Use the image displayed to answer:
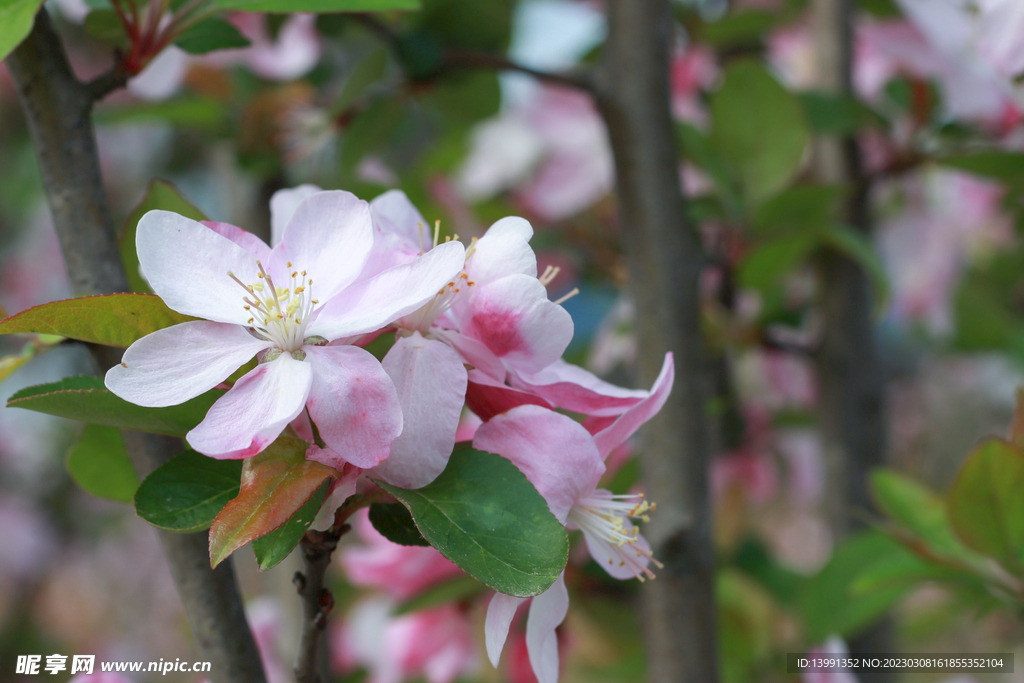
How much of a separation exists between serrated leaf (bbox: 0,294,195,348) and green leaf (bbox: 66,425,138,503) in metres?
0.10

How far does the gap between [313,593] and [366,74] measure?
1.89 feet

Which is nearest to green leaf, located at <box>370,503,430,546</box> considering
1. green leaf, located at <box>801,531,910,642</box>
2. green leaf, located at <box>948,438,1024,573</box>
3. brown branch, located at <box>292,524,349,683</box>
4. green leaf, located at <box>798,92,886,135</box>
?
brown branch, located at <box>292,524,349,683</box>

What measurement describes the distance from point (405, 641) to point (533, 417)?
52 centimetres

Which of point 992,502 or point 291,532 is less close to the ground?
point 291,532

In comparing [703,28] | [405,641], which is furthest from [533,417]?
[703,28]

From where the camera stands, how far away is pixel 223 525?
1.06 ft

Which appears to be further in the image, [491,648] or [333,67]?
[333,67]

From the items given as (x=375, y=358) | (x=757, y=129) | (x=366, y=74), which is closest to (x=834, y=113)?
(x=757, y=129)

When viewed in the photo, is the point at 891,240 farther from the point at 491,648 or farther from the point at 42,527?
the point at 42,527

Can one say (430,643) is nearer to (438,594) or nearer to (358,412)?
(438,594)

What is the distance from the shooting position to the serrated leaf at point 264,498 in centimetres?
32

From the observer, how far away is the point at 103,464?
458 mm

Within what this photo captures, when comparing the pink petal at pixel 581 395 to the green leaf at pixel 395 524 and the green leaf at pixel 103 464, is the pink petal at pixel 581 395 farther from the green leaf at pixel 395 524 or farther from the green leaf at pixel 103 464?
the green leaf at pixel 103 464

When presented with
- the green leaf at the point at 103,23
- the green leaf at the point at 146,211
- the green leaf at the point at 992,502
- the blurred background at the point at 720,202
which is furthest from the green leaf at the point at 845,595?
the green leaf at the point at 103,23
